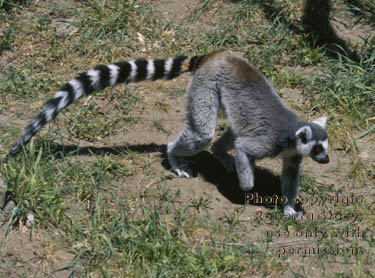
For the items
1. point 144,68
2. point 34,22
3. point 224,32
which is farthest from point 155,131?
point 34,22

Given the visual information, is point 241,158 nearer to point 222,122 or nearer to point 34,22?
point 222,122

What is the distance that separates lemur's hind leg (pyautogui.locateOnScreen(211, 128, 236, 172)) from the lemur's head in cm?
106

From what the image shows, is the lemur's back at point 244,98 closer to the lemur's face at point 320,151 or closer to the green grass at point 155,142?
the lemur's face at point 320,151

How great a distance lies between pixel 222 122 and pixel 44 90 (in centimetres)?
247

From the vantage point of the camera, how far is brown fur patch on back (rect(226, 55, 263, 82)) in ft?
20.5

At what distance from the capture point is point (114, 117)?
7.46m

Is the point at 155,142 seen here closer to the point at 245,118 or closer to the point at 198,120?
the point at 198,120

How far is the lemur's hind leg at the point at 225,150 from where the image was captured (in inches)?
269

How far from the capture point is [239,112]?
628 cm

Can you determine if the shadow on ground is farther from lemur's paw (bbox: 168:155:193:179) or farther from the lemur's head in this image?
the lemur's head

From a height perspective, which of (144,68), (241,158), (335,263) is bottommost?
(335,263)

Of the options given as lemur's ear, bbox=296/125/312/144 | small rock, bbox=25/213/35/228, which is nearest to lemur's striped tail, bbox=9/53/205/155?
small rock, bbox=25/213/35/228

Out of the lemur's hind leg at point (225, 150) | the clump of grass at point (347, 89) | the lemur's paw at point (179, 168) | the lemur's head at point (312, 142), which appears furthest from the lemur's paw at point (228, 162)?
the clump of grass at point (347, 89)

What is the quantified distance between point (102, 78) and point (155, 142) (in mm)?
1265
